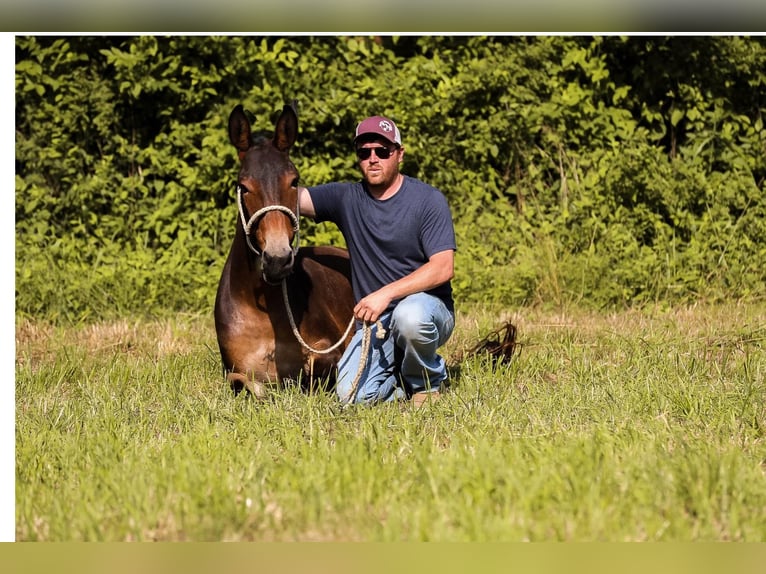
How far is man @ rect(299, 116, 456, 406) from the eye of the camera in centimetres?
487

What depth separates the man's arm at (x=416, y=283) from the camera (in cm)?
462

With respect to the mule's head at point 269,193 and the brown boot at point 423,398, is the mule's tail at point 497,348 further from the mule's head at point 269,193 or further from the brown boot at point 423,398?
the mule's head at point 269,193

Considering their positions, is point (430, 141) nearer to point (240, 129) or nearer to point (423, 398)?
point (240, 129)

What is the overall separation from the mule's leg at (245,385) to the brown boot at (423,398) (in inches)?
32.0

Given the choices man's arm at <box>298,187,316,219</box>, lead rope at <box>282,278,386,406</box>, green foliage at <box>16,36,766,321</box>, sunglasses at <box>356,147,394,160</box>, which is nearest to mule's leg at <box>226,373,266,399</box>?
lead rope at <box>282,278,386,406</box>

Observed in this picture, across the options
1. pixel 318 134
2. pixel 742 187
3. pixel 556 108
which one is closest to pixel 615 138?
pixel 556 108

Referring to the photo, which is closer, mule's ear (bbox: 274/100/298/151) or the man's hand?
the man's hand

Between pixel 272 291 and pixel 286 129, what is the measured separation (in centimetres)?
90

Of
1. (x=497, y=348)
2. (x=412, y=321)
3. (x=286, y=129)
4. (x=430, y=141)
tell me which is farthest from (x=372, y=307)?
(x=430, y=141)

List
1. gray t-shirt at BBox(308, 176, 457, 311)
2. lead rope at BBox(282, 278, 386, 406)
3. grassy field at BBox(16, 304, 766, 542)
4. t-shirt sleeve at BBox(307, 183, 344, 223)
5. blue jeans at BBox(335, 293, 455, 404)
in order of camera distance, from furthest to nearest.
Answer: t-shirt sleeve at BBox(307, 183, 344, 223) → gray t-shirt at BBox(308, 176, 457, 311) → blue jeans at BBox(335, 293, 455, 404) → lead rope at BBox(282, 278, 386, 406) → grassy field at BBox(16, 304, 766, 542)

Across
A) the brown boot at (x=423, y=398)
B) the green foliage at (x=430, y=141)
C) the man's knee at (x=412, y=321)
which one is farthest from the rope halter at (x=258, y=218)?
the green foliage at (x=430, y=141)

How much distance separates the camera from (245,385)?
5016mm

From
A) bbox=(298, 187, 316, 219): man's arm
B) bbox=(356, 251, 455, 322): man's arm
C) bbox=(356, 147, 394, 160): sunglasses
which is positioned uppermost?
bbox=(356, 147, 394, 160): sunglasses

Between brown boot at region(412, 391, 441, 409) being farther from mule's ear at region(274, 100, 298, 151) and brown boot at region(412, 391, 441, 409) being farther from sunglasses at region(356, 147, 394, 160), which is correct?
mule's ear at region(274, 100, 298, 151)
